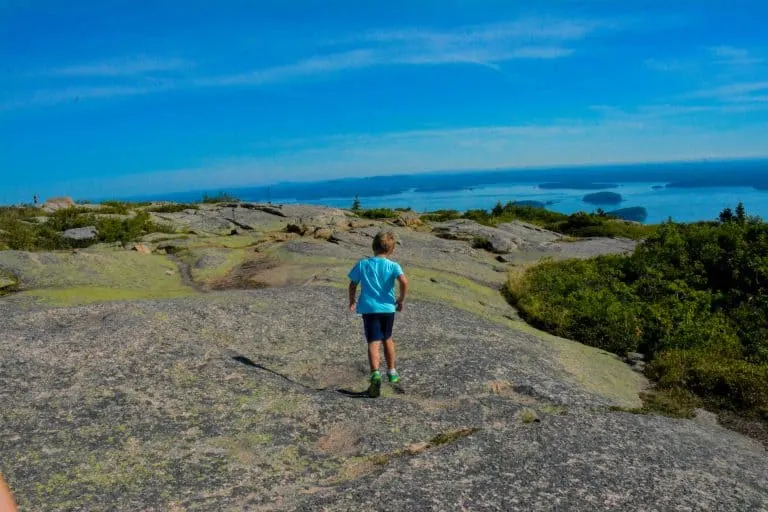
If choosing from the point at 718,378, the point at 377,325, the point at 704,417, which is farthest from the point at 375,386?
the point at 718,378

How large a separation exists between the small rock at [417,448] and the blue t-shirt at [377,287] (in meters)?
2.46

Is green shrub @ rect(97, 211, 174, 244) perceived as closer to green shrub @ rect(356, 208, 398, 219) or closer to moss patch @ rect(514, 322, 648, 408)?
green shrub @ rect(356, 208, 398, 219)

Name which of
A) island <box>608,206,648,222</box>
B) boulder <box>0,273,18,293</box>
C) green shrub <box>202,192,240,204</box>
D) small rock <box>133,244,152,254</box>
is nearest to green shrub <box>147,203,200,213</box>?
green shrub <box>202,192,240,204</box>

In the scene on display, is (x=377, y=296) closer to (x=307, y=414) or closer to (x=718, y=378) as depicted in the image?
(x=307, y=414)

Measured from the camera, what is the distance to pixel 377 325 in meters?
A: 9.88

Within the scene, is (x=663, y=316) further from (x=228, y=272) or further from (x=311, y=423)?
(x=228, y=272)

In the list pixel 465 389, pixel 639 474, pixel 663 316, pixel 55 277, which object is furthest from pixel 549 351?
pixel 55 277

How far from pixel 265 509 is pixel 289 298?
28.3ft

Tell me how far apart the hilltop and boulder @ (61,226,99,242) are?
8.43 m

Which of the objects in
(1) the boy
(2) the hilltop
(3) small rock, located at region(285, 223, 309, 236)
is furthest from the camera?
(3) small rock, located at region(285, 223, 309, 236)

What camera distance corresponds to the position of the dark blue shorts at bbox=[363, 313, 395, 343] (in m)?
9.85

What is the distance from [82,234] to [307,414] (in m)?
20.7

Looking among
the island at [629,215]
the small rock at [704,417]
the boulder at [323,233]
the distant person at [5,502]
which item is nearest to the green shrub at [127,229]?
the boulder at [323,233]

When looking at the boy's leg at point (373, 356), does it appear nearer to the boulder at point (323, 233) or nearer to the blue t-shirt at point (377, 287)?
the blue t-shirt at point (377, 287)
